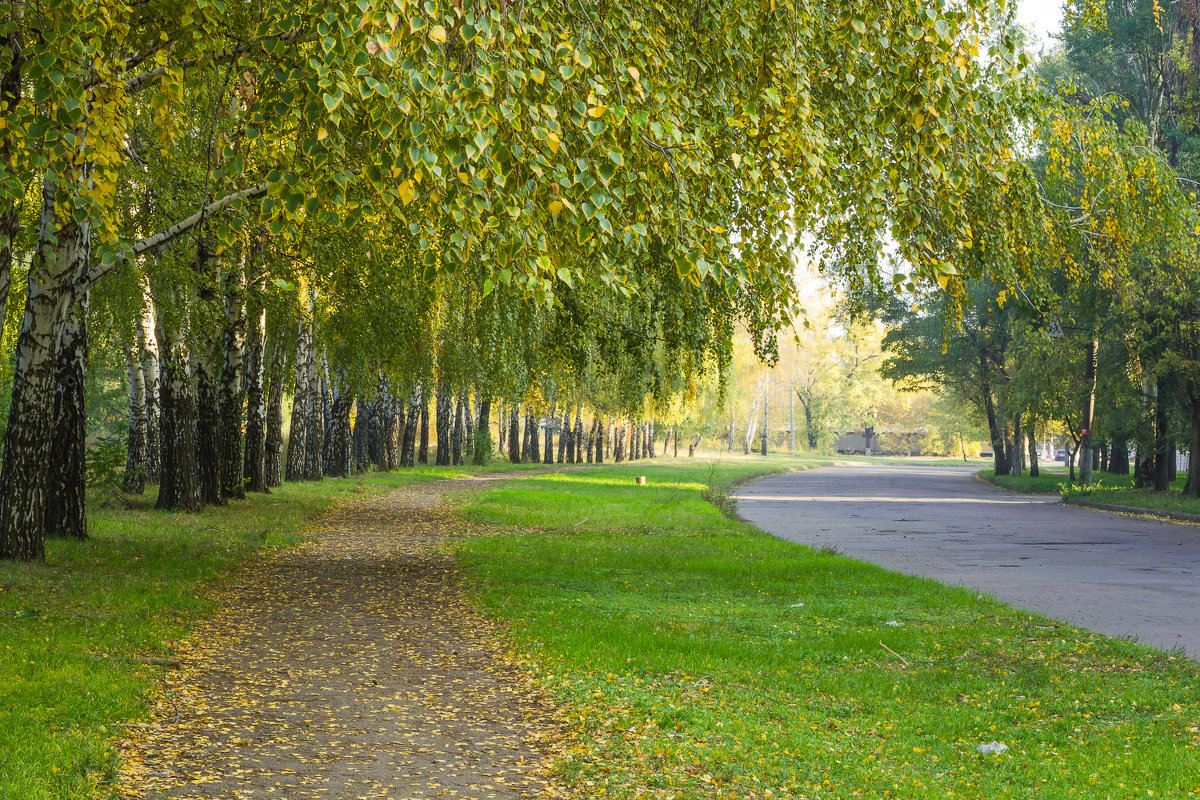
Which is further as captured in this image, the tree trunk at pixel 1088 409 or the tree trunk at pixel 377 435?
the tree trunk at pixel 377 435

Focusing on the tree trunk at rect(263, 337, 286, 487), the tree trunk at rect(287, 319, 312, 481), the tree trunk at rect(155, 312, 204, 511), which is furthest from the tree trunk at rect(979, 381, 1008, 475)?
the tree trunk at rect(155, 312, 204, 511)

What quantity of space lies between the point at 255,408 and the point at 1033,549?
15.3m

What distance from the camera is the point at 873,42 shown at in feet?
19.7

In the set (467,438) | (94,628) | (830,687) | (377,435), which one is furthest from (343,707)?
(467,438)

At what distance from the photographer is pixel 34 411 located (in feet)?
34.3

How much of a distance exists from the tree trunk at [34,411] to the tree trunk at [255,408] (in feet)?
31.3

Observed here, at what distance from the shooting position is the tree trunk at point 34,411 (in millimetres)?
10320

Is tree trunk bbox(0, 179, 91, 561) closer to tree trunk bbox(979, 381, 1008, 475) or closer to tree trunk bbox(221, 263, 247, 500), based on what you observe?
tree trunk bbox(221, 263, 247, 500)

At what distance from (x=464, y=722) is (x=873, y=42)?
4866 mm

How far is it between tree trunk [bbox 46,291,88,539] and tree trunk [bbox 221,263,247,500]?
5.16 meters

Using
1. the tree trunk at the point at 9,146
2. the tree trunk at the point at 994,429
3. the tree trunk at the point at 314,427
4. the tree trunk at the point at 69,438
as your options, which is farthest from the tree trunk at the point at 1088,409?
the tree trunk at the point at 9,146

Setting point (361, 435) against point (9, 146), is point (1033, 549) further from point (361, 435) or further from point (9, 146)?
point (361, 435)

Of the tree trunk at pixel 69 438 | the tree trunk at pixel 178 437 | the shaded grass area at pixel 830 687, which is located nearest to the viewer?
the shaded grass area at pixel 830 687

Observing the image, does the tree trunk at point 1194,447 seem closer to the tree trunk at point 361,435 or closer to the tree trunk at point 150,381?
the tree trunk at point 361,435
